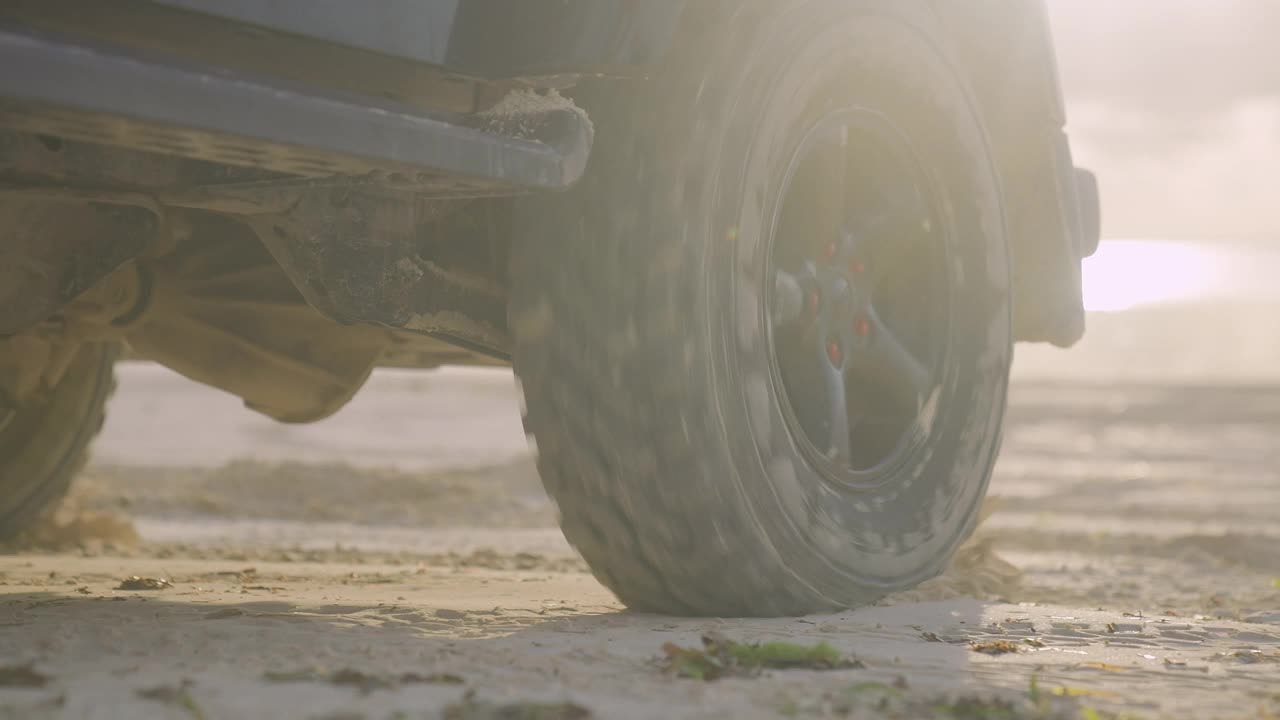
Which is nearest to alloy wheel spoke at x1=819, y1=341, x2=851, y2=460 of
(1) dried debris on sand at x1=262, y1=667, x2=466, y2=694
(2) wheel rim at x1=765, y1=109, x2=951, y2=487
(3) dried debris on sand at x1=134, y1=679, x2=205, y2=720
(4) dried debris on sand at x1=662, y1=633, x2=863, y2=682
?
(2) wheel rim at x1=765, y1=109, x2=951, y2=487

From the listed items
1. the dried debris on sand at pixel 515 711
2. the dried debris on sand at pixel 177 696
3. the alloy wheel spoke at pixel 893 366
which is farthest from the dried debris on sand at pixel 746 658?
the alloy wheel spoke at pixel 893 366

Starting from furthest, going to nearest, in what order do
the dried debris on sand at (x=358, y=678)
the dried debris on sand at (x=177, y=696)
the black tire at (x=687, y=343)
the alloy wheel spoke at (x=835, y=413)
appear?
the alloy wheel spoke at (x=835, y=413) < the black tire at (x=687, y=343) < the dried debris on sand at (x=358, y=678) < the dried debris on sand at (x=177, y=696)

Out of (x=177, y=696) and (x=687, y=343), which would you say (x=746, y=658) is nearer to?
(x=687, y=343)

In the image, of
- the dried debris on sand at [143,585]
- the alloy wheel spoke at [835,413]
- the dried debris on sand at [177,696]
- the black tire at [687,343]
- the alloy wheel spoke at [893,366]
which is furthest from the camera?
the dried debris on sand at [143,585]

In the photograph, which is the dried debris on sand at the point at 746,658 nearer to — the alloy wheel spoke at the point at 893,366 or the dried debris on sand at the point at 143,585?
the alloy wheel spoke at the point at 893,366

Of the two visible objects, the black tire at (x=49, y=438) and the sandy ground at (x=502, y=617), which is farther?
the black tire at (x=49, y=438)

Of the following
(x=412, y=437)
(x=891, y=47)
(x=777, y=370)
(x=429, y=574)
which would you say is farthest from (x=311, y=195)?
(x=412, y=437)

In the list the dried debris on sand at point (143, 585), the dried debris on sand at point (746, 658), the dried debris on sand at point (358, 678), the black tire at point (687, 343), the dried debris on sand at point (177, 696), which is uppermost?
the black tire at point (687, 343)

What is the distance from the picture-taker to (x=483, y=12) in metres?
2.39

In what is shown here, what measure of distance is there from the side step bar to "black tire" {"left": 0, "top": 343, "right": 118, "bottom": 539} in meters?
2.44

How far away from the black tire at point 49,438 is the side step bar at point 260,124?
2.44m

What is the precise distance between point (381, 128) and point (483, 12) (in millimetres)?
386

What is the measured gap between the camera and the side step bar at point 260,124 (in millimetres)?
1803

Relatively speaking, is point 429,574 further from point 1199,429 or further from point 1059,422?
Result: point 1059,422
